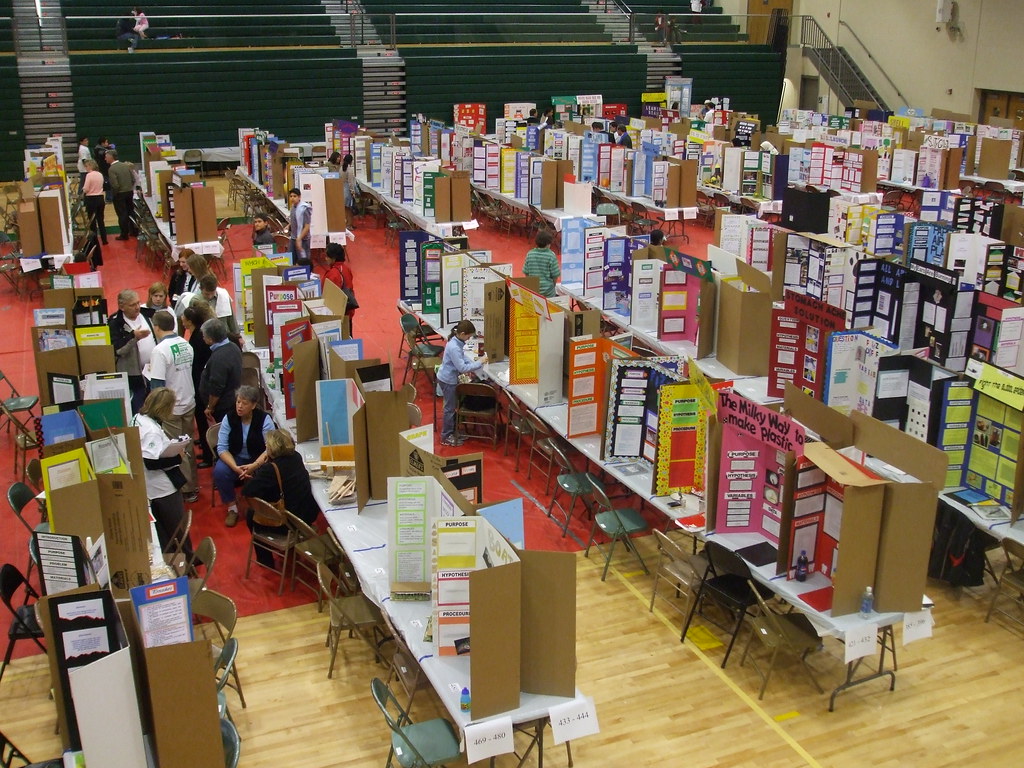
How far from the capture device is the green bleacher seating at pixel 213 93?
23745mm

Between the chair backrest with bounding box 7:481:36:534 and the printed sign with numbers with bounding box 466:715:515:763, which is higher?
the chair backrest with bounding box 7:481:36:534

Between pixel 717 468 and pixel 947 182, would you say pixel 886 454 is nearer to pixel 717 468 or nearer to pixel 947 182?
pixel 717 468

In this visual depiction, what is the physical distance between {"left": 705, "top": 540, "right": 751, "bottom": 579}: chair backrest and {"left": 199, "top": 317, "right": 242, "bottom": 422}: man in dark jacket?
4.39m

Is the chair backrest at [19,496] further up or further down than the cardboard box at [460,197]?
further down

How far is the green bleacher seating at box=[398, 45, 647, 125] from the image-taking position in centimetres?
2656

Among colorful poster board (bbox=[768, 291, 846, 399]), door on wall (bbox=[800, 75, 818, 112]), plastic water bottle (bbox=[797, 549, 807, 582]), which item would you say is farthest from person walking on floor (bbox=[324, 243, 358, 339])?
door on wall (bbox=[800, 75, 818, 112])

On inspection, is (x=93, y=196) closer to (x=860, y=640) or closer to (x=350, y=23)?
(x=350, y=23)

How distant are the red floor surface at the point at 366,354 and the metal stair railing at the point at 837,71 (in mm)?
12679

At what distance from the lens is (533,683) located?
5293 millimetres

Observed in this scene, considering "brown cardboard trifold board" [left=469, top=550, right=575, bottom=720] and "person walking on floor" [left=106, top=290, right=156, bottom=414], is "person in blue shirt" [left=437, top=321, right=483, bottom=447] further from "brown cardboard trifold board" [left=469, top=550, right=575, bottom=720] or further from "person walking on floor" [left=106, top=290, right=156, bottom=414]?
"brown cardboard trifold board" [left=469, top=550, right=575, bottom=720]

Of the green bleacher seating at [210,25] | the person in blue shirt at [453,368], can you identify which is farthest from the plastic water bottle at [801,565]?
the green bleacher seating at [210,25]

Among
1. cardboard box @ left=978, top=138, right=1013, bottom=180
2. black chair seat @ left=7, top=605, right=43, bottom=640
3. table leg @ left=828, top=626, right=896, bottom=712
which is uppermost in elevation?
cardboard box @ left=978, top=138, right=1013, bottom=180

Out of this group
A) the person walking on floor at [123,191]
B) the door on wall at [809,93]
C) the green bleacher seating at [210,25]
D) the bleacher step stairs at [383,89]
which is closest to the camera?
the person walking on floor at [123,191]

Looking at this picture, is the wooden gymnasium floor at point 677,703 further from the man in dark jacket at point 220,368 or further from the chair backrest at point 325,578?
the man in dark jacket at point 220,368
